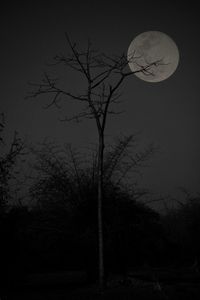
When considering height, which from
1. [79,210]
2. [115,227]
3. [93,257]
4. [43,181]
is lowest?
[93,257]

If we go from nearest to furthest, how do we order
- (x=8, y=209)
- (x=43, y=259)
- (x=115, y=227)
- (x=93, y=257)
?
(x=115, y=227), (x=93, y=257), (x=8, y=209), (x=43, y=259)

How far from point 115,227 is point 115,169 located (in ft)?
9.16

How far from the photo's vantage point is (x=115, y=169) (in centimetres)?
1423

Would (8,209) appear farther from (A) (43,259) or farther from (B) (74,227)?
(A) (43,259)

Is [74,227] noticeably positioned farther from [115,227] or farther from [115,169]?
[115,169]

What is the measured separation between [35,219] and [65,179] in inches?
89.7

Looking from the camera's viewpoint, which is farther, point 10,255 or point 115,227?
point 10,255

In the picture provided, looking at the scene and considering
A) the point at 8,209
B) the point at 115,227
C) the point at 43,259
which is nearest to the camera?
the point at 115,227

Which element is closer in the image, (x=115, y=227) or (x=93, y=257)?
(x=115, y=227)

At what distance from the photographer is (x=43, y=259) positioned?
22250 millimetres

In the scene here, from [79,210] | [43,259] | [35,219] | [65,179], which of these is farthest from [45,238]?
[43,259]

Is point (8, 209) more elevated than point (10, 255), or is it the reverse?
point (8, 209)

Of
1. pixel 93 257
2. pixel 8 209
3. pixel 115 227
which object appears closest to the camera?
pixel 115 227

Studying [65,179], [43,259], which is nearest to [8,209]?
[65,179]
